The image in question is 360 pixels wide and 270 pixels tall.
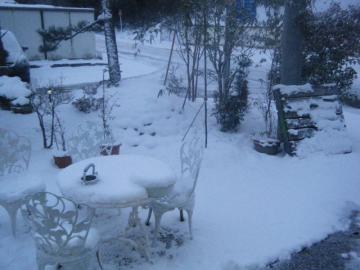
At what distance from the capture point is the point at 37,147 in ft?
19.7

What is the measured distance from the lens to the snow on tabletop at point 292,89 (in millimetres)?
6453

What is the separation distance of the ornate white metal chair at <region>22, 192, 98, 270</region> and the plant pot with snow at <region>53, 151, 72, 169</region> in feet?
8.39

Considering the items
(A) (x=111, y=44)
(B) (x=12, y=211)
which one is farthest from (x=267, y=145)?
(A) (x=111, y=44)

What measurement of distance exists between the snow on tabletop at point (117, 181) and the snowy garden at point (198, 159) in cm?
2

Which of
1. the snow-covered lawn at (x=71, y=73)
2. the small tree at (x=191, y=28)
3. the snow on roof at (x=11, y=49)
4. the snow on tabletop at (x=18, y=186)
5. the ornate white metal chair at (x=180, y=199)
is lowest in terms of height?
the ornate white metal chair at (x=180, y=199)

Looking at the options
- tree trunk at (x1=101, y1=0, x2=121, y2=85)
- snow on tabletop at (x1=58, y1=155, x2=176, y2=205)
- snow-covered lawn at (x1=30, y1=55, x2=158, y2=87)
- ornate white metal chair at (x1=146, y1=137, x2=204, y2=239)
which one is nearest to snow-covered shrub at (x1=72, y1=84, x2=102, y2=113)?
tree trunk at (x1=101, y1=0, x2=121, y2=85)

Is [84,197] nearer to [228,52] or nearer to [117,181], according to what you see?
[117,181]

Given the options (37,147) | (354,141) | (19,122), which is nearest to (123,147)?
(37,147)

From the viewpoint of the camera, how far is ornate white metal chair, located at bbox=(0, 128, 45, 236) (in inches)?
142

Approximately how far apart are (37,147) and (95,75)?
5886mm

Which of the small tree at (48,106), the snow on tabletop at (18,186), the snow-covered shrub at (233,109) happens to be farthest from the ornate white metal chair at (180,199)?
the snow-covered shrub at (233,109)

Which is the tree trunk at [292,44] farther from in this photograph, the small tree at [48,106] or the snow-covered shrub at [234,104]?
the small tree at [48,106]

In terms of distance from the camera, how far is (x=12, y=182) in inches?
150

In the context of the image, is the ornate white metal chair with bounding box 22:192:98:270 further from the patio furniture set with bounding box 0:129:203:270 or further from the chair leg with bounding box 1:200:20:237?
the chair leg with bounding box 1:200:20:237
